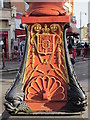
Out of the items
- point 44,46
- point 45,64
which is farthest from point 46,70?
point 44,46

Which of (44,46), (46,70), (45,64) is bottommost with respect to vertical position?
(46,70)

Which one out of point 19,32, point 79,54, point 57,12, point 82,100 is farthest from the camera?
point 79,54

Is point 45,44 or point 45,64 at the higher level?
point 45,44

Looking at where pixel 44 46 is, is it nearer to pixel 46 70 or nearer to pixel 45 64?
pixel 45 64

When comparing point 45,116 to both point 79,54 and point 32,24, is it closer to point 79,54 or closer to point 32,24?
point 32,24

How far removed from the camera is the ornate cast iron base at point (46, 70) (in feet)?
14.8

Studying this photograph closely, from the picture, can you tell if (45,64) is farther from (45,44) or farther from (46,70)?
(45,44)

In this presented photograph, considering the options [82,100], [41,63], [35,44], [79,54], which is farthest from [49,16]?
[79,54]

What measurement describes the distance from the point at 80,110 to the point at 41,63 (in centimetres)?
116

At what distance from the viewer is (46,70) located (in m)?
4.61

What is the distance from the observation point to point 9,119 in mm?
4461

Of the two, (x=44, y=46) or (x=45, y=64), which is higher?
(x=44, y=46)

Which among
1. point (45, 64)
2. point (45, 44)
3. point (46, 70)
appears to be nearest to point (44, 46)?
point (45, 44)

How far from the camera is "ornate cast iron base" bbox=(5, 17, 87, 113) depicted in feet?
14.8
